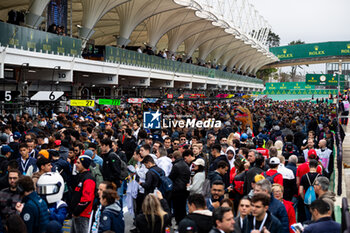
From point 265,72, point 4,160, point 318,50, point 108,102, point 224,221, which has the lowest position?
point 224,221

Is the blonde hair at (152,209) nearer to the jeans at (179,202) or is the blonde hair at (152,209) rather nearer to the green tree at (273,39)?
the jeans at (179,202)

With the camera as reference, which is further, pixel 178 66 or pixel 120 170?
pixel 178 66

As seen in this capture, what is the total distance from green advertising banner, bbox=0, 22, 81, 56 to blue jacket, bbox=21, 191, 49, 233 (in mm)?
13917

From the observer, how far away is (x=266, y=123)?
70.3 ft

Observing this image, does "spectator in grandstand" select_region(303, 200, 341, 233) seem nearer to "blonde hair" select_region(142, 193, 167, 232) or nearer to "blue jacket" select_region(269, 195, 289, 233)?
"blue jacket" select_region(269, 195, 289, 233)

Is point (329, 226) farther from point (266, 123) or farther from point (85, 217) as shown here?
point (266, 123)

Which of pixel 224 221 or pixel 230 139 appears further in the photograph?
pixel 230 139

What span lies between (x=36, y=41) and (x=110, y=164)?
1374 centimetres

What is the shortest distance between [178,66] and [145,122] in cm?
2795

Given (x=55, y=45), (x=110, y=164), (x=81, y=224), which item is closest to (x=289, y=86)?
(x=55, y=45)

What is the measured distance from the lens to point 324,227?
4.59 meters

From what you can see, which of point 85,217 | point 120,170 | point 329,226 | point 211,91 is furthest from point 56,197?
point 211,91

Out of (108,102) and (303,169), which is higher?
(108,102)

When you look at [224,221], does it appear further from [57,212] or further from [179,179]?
[179,179]
